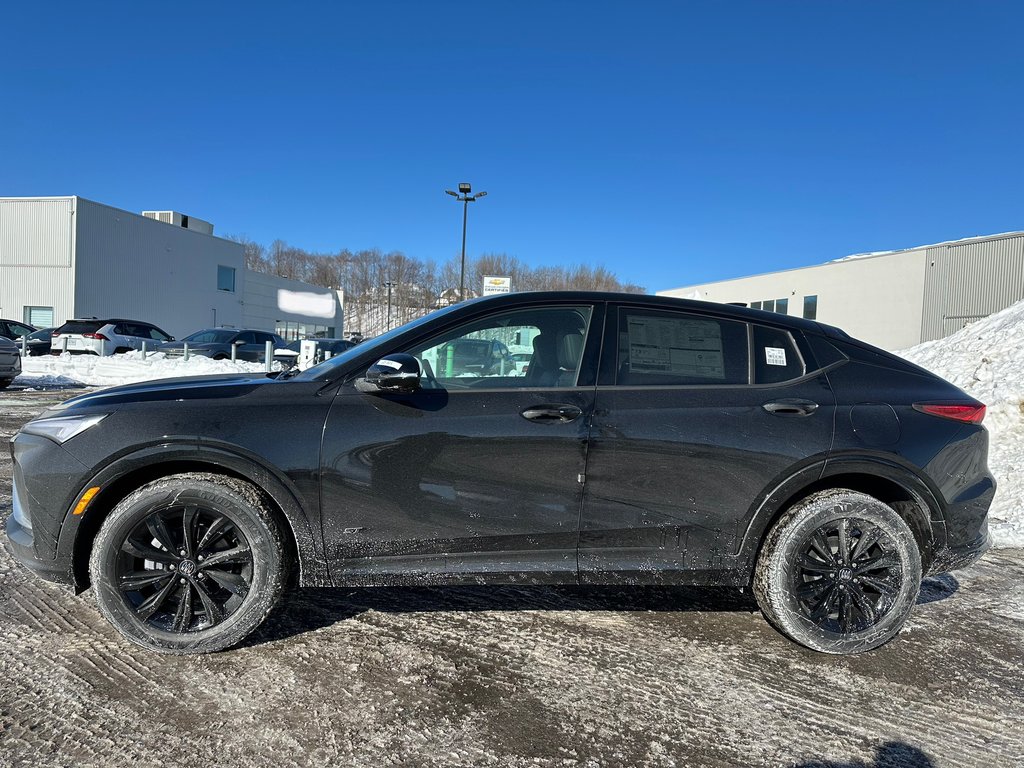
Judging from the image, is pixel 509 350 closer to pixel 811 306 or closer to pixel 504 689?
pixel 504 689

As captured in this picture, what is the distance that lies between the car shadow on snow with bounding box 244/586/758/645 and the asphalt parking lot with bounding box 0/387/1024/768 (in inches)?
0.7

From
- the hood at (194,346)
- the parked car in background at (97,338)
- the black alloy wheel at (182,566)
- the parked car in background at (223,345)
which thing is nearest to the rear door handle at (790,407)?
the black alloy wheel at (182,566)

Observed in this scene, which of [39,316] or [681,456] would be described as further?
[39,316]

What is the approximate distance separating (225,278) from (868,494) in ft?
141

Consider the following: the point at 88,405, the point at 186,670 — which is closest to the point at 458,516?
Answer: the point at 186,670

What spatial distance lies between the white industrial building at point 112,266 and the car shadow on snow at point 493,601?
33.2m

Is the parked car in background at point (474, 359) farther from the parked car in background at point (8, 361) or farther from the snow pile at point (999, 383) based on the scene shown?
the parked car in background at point (8, 361)

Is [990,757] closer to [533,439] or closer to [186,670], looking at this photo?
[533,439]

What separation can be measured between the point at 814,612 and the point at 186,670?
2847mm

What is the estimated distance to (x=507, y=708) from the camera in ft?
8.48

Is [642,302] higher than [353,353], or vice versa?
[642,302]

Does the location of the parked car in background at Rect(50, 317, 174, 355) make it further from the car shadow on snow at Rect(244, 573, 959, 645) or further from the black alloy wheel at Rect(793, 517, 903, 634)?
the black alloy wheel at Rect(793, 517, 903, 634)

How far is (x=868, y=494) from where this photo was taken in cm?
324

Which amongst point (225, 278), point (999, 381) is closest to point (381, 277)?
point (225, 278)
